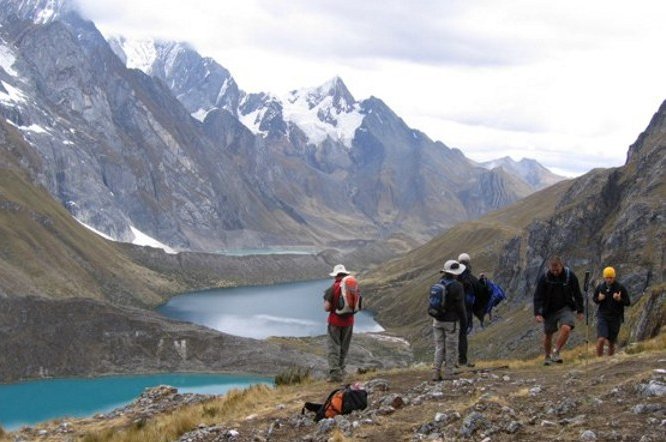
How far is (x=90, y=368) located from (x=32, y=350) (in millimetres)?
8173

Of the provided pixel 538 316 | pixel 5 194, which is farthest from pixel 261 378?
pixel 5 194

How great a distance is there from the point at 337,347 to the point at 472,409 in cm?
809

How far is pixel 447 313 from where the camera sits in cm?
2033

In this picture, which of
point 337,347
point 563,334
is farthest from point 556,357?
point 337,347

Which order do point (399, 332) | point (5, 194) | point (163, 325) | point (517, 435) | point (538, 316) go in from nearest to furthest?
point (517, 435) < point (538, 316) < point (163, 325) < point (399, 332) < point (5, 194)

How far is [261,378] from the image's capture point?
96.7m

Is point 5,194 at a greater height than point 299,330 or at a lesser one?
greater

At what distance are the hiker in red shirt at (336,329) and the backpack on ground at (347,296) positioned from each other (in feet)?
0.39

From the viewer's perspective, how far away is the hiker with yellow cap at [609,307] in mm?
22891

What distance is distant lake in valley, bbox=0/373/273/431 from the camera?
257 feet

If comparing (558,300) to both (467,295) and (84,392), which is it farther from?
(84,392)

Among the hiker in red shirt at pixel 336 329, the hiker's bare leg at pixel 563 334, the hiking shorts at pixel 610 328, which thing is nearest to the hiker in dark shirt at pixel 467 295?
the hiker's bare leg at pixel 563 334

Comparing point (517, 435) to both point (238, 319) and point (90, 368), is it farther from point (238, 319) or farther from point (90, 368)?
point (238, 319)

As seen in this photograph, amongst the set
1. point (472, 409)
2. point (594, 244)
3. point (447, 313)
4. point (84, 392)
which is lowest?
point (84, 392)
